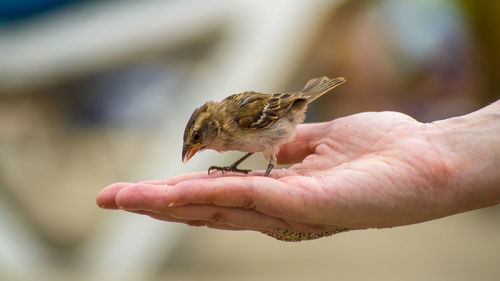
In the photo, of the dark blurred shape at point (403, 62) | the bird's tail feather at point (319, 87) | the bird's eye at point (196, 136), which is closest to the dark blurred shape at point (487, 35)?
the dark blurred shape at point (403, 62)

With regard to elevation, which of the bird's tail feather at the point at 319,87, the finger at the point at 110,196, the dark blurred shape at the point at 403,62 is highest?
the bird's tail feather at the point at 319,87

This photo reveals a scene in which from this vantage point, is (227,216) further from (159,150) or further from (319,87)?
(159,150)

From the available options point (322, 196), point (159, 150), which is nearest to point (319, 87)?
point (322, 196)

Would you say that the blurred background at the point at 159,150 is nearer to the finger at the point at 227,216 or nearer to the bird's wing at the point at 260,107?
the bird's wing at the point at 260,107

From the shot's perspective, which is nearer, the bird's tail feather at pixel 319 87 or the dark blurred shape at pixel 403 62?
the bird's tail feather at pixel 319 87

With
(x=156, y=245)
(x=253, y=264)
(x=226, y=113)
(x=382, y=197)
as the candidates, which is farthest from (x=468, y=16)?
(x=382, y=197)

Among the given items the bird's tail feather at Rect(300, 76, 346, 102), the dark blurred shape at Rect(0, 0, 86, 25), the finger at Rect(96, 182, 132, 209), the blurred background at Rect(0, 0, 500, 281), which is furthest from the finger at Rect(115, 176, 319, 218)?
the dark blurred shape at Rect(0, 0, 86, 25)

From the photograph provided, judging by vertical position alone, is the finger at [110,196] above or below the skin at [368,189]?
above

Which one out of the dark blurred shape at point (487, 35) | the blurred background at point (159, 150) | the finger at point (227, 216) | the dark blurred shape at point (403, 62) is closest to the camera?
the finger at point (227, 216)
